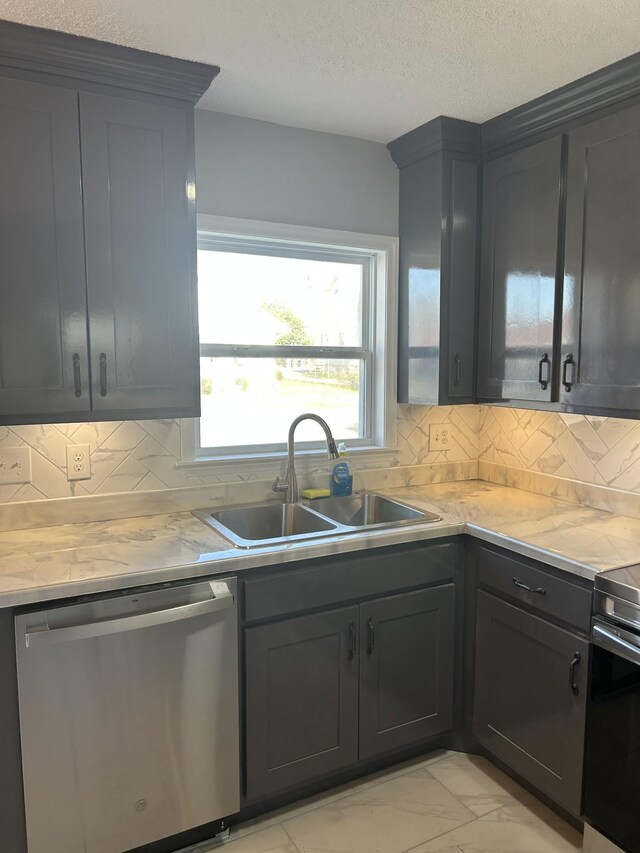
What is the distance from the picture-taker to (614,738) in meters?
1.74

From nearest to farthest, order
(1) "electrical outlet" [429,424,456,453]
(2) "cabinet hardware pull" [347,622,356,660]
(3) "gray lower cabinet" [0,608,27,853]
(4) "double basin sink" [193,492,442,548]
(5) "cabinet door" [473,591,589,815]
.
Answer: (3) "gray lower cabinet" [0,608,27,853] → (5) "cabinet door" [473,591,589,815] → (2) "cabinet hardware pull" [347,622,356,660] → (4) "double basin sink" [193,492,442,548] → (1) "electrical outlet" [429,424,456,453]

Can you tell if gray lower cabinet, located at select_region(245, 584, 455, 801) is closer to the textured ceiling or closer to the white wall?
the white wall

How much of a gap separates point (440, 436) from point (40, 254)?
76.6 inches

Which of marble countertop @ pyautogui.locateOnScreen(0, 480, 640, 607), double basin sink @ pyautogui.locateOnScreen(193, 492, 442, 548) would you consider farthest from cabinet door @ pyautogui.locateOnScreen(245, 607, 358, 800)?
double basin sink @ pyautogui.locateOnScreen(193, 492, 442, 548)

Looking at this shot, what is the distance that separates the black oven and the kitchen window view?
1.38m

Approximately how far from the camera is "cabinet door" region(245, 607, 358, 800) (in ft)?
6.46

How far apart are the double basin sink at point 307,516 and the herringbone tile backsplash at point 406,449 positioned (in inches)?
6.3

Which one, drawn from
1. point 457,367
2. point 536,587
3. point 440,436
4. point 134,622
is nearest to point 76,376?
point 134,622

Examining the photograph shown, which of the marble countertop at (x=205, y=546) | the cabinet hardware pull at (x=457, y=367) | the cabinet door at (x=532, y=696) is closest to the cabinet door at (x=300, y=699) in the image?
the marble countertop at (x=205, y=546)

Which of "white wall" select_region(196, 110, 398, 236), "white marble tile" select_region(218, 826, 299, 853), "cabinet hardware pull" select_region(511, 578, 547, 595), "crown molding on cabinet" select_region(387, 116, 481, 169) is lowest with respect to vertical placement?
"white marble tile" select_region(218, 826, 299, 853)

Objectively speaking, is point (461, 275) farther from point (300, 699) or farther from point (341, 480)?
point (300, 699)

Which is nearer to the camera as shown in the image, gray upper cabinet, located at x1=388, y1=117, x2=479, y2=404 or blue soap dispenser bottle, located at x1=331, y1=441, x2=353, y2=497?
gray upper cabinet, located at x1=388, y1=117, x2=479, y2=404

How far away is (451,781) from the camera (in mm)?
2264

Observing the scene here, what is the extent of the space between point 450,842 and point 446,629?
674mm
